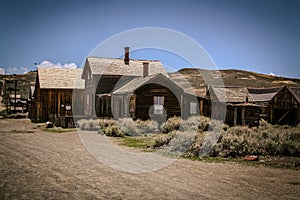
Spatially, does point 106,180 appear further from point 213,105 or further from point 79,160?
point 213,105

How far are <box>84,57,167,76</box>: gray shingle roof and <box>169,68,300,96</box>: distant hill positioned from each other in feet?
145

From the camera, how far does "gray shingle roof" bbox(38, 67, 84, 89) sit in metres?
30.9

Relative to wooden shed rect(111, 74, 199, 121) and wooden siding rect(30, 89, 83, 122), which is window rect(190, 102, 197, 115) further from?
wooden siding rect(30, 89, 83, 122)

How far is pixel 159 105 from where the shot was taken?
1013 inches

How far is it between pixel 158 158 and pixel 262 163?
10.7 ft

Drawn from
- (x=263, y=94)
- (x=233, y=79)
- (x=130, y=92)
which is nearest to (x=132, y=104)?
(x=130, y=92)

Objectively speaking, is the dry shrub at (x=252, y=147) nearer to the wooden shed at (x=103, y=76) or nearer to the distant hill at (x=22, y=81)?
the wooden shed at (x=103, y=76)

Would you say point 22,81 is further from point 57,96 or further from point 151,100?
point 151,100

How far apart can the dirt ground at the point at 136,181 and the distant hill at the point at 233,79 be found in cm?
6823

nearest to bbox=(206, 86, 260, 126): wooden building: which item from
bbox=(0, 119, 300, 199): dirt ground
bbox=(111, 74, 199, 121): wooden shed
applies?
bbox=(111, 74, 199, 121): wooden shed

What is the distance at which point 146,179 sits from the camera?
725 cm

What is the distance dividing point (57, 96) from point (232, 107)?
55.3ft

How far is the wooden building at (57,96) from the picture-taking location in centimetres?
3062

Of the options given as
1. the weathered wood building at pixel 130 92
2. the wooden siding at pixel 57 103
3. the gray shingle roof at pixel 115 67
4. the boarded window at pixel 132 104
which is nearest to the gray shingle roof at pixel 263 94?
the weathered wood building at pixel 130 92
